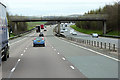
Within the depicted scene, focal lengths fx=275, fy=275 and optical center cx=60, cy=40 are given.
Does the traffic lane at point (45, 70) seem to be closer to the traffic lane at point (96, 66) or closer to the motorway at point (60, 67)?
the motorway at point (60, 67)

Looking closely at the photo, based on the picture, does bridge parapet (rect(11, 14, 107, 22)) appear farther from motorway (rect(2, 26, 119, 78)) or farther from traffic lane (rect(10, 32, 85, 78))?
traffic lane (rect(10, 32, 85, 78))

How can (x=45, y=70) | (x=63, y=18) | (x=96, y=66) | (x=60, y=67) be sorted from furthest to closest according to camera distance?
1. (x=63, y=18)
2. (x=96, y=66)
3. (x=60, y=67)
4. (x=45, y=70)

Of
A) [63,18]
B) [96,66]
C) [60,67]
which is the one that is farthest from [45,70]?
[63,18]

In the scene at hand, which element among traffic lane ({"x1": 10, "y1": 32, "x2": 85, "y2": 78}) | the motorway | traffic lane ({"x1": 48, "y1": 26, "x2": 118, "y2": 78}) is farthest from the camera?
traffic lane ({"x1": 48, "y1": 26, "x2": 118, "y2": 78})

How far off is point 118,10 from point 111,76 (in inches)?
3317

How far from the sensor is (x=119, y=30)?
9669cm

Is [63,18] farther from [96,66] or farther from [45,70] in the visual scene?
[45,70]

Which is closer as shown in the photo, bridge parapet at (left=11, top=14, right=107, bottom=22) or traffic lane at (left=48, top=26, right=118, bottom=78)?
traffic lane at (left=48, top=26, right=118, bottom=78)

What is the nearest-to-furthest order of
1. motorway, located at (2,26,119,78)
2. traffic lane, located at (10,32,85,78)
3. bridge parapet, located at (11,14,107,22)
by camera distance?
traffic lane, located at (10,32,85,78)
motorway, located at (2,26,119,78)
bridge parapet, located at (11,14,107,22)

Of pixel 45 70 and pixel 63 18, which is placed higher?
pixel 63 18

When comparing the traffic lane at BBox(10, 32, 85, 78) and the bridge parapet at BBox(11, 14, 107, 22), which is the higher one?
the bridge parapet at BBox(11, 14, 107, 22)

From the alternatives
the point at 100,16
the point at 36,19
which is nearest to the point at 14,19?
the point at 36,19

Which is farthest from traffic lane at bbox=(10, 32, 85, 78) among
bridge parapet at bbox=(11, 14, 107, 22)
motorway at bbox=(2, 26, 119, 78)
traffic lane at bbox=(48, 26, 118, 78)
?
bridge parapet at bbox=(11, 14, 107, 22)

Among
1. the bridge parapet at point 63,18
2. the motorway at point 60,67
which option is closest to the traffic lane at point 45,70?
the motorway at point 60,67
